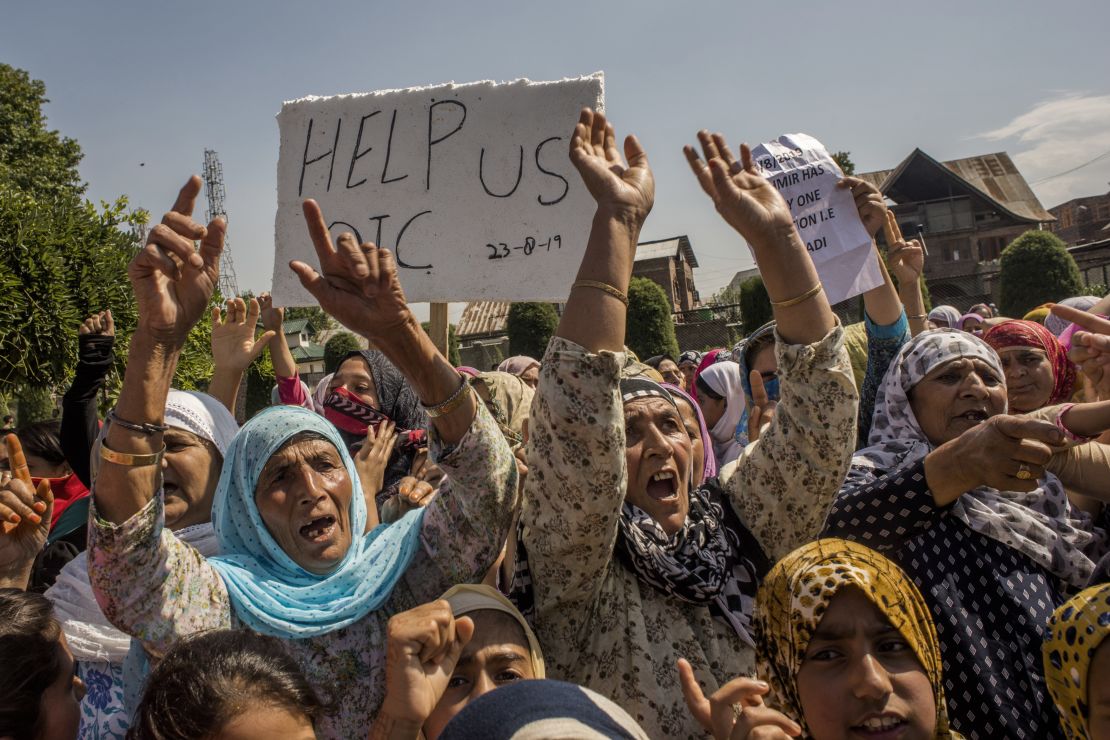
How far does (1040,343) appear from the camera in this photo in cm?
370

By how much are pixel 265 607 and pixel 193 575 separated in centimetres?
18

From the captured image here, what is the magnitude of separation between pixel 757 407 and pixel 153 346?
2.73 meters

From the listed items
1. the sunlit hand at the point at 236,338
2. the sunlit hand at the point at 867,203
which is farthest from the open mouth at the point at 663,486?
the sunlit hand at the point at 236,338

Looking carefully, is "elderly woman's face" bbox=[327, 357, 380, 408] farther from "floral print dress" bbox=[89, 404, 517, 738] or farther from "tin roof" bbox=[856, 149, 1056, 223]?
"tin roof" bbox=[856, 149, 1056, 223]

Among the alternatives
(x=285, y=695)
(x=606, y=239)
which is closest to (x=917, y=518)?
(x=606, y=239)

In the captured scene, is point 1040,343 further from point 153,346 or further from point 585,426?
point 153,346

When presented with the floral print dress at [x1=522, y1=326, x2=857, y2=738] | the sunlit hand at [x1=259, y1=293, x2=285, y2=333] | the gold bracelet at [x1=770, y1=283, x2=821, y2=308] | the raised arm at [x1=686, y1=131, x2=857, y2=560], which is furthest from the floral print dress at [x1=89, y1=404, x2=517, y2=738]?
the sunlit hand at [x1=259, y1=293, x2=285, y2=333]

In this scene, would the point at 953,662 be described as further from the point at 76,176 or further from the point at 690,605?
the point at 76,176

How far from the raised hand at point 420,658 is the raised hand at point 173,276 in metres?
0.83

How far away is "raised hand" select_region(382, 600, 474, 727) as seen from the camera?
1675mm

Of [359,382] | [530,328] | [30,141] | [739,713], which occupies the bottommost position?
[739,713]

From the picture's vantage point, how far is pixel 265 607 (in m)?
2.06

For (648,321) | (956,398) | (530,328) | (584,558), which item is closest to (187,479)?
(584,558)

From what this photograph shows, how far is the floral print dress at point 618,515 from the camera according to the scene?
185 centimetres
